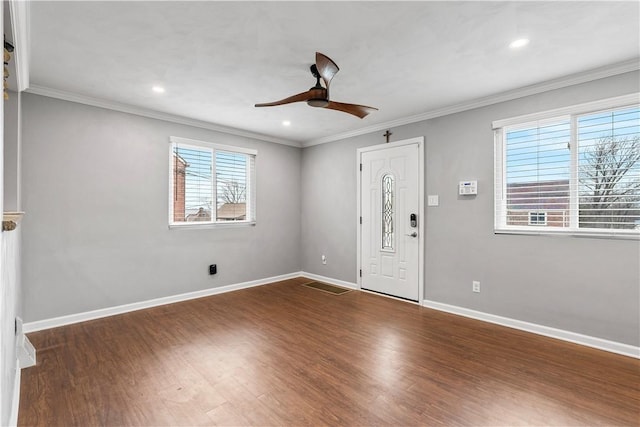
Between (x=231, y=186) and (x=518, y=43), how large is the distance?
156 inches

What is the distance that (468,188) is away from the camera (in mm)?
3715

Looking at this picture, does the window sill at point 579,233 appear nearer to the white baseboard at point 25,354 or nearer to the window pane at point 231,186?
the window pane at point 231,186

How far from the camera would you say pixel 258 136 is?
204 inches

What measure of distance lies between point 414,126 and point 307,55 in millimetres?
2158

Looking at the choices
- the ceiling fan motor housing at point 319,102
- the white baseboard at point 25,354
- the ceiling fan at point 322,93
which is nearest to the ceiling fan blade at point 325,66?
the ceiling fan at point 322,93

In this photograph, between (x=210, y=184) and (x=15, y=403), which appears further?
(x=210, y=184)

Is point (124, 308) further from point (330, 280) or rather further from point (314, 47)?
point (314, 47)

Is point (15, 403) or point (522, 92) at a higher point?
point (522, 92)

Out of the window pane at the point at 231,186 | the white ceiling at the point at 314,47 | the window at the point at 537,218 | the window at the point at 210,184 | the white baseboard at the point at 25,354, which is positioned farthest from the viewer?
the window pane at the point at 231,186

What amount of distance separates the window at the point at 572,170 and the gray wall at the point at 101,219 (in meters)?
3.77

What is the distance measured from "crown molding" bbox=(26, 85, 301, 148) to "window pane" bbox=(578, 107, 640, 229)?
4.17 metres

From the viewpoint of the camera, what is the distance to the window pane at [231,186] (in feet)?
15.8

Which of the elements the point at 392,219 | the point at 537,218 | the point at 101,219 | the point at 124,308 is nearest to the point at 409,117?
the point at 392,219

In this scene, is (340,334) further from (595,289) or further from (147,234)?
(147,234)
